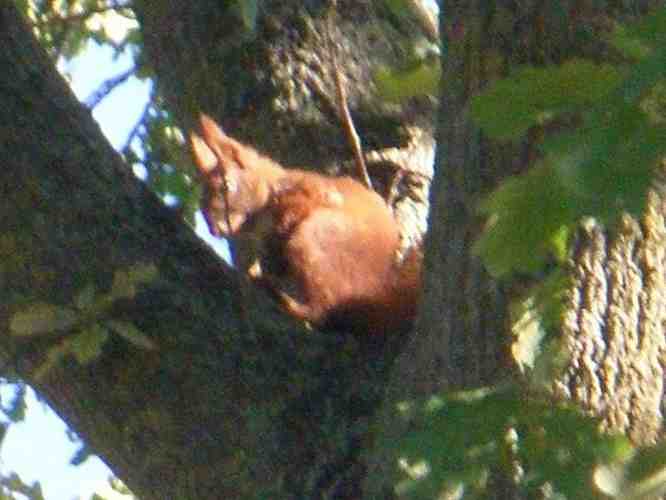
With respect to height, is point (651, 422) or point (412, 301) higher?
point (651, 422)

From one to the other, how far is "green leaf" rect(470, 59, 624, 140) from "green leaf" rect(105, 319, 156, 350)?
46.3 inches

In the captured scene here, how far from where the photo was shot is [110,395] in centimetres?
243

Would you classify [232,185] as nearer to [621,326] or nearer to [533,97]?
[621,326]

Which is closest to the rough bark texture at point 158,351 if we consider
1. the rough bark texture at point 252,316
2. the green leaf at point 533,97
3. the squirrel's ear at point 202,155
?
the rough bark texture at point 252,316

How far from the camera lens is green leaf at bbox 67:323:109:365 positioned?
2.36m

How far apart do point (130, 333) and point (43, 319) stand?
0.13m

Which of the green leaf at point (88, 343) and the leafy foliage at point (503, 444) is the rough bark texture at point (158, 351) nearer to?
the green leaf at point (88, 343)

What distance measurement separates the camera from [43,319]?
239 centimetres

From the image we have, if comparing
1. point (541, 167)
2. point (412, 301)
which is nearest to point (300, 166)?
point (412, 301)

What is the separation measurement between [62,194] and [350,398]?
565 mm

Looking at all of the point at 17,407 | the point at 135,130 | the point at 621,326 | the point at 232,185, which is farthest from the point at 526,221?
the point at 135,130

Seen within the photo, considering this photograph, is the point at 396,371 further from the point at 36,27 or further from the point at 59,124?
the point at 36,27

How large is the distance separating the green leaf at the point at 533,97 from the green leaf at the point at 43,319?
121 cm

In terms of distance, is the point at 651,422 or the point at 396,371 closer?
the point at 651,422
